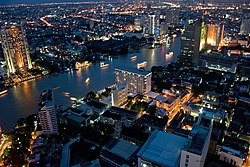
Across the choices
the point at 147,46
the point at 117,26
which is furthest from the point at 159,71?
the point at 117,26

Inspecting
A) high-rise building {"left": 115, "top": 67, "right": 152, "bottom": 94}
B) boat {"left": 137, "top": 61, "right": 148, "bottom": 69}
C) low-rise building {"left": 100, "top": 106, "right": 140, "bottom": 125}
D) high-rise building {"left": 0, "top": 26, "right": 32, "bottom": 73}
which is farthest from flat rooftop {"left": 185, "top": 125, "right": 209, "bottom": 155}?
high-rise building {"left": 0, "top": 26, "right": 32, "bottom": 73}

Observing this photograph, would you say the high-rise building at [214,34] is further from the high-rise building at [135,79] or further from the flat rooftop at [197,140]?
the flat rooftop at [197,140]

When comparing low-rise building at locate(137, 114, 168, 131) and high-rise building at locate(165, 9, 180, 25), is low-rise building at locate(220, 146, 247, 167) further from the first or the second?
high-rise building at locate(165, 9, 180, 25)

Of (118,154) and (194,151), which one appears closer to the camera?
(194,151)

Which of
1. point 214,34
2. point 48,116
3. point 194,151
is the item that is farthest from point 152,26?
point 194,151

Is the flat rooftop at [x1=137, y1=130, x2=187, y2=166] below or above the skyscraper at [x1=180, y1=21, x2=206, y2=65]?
below

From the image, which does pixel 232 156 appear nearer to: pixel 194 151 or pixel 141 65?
pixel 194 151
